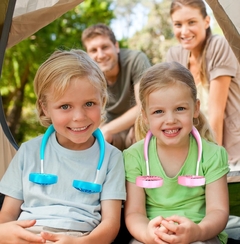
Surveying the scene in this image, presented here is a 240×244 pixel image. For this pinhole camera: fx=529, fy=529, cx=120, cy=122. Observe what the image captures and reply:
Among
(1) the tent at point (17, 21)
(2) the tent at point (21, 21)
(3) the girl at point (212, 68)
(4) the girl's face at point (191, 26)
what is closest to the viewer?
(2) the tent at point (21, 21)

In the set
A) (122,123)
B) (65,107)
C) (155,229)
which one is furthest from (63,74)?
(122,123)

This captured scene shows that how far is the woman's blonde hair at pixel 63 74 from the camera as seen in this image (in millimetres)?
1761

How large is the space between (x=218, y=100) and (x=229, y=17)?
1030 millimetres

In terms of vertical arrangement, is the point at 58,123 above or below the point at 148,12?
below

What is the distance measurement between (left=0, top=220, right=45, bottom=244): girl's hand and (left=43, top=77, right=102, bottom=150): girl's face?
326mm

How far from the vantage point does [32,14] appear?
2.31 metres

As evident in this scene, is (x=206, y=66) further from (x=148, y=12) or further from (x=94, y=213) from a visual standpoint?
(x=148, y=12)

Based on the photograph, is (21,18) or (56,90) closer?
(56,90)

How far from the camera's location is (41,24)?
2.36m

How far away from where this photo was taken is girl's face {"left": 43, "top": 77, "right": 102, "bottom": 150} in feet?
5.75

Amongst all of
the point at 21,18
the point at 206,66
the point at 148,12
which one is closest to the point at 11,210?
the point at 21,18

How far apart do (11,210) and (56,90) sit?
1.43 feet

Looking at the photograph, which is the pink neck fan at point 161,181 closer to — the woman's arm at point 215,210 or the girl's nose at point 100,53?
the woman's arm at point 215,210

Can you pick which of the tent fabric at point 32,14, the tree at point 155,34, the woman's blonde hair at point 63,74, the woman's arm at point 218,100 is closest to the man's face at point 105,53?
the woman's arm at point 218,100
